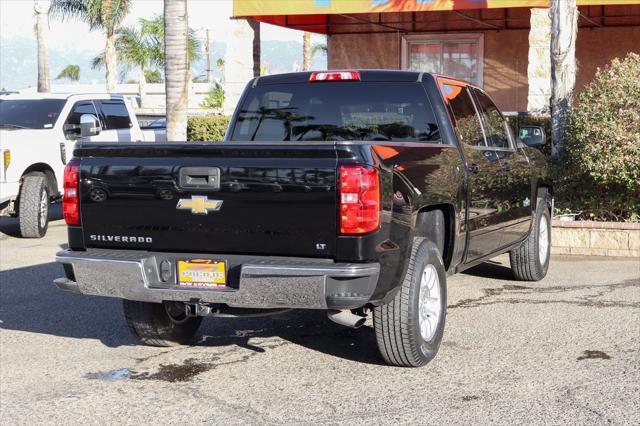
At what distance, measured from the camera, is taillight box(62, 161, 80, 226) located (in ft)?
19.7

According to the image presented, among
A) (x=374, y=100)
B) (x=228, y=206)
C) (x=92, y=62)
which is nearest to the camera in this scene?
(x=228, y=206)

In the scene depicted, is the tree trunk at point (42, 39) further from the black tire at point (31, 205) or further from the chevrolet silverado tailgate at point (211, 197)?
the chevrolet silverado tailgate at point (211, 197)

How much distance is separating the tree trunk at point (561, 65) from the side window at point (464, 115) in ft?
16.4

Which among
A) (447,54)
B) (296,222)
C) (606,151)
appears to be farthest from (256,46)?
(296,222)

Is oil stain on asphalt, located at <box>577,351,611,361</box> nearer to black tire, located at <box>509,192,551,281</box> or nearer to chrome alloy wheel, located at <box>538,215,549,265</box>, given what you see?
black tire, located at <box>509,192,551,281</box>

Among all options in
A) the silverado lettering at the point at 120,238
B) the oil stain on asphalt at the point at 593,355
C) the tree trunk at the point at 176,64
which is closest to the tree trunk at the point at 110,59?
the tree trunk at the point at 176,64

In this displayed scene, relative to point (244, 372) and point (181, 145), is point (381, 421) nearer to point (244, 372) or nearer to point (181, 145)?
point (244, 372)

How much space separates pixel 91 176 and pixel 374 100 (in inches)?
89.0

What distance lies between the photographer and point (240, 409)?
550cm

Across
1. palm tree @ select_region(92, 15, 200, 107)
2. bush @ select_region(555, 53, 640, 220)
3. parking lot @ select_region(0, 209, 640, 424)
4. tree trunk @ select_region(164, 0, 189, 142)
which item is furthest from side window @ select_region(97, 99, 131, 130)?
palm tree @ select_region(92, 15, 200, 107)

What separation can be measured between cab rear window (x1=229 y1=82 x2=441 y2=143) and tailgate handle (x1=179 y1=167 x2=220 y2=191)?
170 centimetres

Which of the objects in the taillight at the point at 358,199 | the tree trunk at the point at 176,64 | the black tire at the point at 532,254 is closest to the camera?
the taillight at the point at 358,199

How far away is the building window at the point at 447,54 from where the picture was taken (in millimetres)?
22141

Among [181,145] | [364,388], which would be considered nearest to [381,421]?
[364,388]
